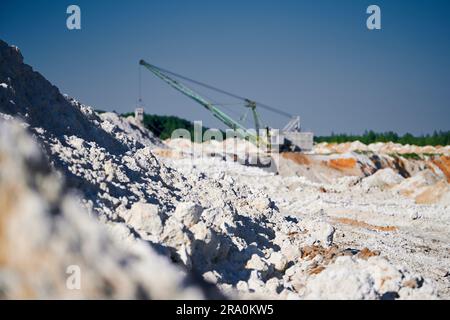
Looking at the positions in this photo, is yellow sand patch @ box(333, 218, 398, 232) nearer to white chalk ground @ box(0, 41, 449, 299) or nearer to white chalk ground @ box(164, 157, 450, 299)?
white chalk ground @ box(164, 157, 450, 299)

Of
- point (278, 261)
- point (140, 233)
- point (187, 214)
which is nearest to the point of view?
point (140, 233)

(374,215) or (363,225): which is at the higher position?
(363,225)

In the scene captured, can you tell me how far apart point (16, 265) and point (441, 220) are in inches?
539

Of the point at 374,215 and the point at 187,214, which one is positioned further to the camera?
the point at 374,215

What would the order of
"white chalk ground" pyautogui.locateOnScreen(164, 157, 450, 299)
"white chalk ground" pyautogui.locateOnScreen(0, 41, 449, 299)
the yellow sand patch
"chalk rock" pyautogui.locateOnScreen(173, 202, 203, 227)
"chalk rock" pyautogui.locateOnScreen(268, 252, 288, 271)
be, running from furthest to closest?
the yellow sand patch
"white chalk ground" pyautogui.locateOnScreen(164, 157, 450, 299)
"chalk rock" pyautogui.locateOnScreen(268, 252, 288, 271)
"chalk rock" pyautogui.locateOnScreen(173, 202, 203, 227)
"white chalk ground" pyautogui.locateOnScreen(0, 41, 449, 299)

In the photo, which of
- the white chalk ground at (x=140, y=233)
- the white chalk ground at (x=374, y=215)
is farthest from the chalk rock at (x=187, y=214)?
the white chalk ground at (x=374, y=215)

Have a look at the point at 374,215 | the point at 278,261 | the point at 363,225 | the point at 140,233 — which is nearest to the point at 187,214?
the point at 140,233

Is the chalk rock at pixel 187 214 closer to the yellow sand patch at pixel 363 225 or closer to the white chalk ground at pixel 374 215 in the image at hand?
the white chalk ground at pixel 374 215

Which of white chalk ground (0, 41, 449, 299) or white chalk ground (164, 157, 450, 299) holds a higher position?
white chalk ground (0, 41, 449, 299)

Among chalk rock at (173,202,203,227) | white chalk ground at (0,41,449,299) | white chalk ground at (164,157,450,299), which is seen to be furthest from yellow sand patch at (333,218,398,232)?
chalk rock at (173,202,203,227)

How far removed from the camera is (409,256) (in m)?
9.73

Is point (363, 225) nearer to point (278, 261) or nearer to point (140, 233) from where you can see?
point (278, 261)

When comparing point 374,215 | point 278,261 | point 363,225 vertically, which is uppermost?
point 278,261

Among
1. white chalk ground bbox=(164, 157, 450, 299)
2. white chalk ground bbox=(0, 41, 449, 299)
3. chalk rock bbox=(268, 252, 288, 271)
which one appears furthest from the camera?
white chalk ground bbox=(164, 157, 450, 299)
